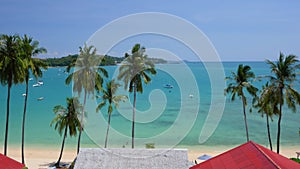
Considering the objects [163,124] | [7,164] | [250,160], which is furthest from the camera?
[163,124]

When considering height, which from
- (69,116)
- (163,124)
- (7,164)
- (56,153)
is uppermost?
(69,116)

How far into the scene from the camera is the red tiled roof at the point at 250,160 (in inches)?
532

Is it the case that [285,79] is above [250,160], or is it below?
above

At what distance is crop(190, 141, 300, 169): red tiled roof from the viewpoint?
13.5 metres

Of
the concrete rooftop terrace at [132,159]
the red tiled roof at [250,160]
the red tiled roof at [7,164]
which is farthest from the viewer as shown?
the concrete rooftop terrace at [132,159]

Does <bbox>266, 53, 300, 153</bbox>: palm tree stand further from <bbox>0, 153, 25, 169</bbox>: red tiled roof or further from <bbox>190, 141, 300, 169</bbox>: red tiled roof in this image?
<bbox>0, 153, 25, 169</bbox>: red tiled roof

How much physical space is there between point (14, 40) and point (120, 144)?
2524cm

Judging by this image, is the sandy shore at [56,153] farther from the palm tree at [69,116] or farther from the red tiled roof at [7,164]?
the red tiled roof at [7,164]

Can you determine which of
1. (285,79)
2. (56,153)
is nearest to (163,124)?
(56,153)

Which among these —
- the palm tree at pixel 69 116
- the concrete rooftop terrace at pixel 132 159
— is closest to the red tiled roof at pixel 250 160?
the concrete rooftop terrace at pixel 132 159

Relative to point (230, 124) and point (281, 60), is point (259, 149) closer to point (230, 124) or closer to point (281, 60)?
point (281, 60)

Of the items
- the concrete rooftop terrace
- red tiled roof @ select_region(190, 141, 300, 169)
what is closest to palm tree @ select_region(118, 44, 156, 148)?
the concrete rooftop terrace

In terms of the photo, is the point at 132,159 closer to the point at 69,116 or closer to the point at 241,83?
the point at 69,116

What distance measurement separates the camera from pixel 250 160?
47.3 ft
